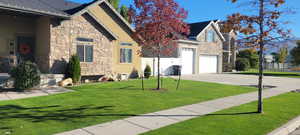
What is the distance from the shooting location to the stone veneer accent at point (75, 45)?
477 inches

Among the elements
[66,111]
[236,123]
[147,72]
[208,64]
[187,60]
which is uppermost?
[187,60]

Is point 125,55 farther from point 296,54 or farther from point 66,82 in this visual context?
point 296,54

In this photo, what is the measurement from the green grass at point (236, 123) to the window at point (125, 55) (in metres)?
10.6

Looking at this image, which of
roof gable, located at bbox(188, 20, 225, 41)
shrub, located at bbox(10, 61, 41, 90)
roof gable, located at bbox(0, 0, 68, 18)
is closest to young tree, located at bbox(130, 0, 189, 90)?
roof gable, located at bbox(0, 0, 68, 18)

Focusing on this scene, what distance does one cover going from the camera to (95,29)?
45.0 feet

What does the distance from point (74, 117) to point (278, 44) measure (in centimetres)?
662

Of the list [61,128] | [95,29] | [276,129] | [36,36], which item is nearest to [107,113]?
[61,128]

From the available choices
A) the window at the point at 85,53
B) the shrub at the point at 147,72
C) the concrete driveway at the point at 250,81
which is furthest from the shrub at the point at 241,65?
the window at the point at 85,53

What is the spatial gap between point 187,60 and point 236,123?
689 inches

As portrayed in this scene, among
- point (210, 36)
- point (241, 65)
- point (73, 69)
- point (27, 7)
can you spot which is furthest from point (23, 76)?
point (241, 65)

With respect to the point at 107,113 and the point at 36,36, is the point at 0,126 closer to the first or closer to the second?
the point at 107,113

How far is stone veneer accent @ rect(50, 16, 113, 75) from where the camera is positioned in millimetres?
12117

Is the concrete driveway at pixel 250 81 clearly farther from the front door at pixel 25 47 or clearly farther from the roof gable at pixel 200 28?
the front door at pixel 25 47

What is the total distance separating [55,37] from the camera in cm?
1209
